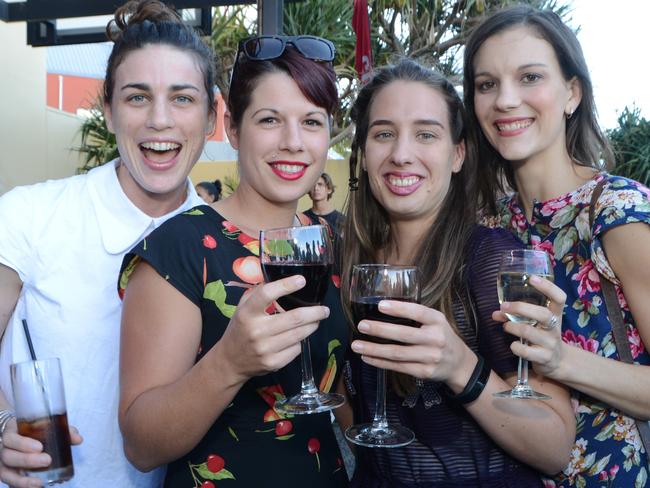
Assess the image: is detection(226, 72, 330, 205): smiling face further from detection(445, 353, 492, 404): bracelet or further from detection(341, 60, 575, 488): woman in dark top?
detection(445, 353, 492, 404): bracelet

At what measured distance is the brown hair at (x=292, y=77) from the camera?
2033 mm

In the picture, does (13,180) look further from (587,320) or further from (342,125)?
(587,320)

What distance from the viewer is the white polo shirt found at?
199cm

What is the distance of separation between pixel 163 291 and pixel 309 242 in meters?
0.47

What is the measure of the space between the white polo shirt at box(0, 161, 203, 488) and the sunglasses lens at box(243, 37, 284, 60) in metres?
0.78

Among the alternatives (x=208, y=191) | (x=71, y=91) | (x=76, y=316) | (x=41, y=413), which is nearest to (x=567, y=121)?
(x=76, y=316)

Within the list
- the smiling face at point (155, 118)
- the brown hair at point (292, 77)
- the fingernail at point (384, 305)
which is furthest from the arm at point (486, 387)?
the smiling face at point (155, 118)

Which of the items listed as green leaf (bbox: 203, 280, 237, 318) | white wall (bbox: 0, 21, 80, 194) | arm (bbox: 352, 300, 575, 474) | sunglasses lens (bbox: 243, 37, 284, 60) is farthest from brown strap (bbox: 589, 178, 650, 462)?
white wall (bbox: 0, 21, 80, 194)

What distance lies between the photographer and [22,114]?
9.98 m

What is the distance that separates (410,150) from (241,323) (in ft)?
3.36

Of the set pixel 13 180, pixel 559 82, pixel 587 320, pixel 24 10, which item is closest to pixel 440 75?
pixel 559 82

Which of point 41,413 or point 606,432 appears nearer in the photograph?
point 41,413

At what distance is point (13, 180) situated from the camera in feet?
31.4

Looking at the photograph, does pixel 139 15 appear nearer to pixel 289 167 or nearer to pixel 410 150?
pixel 289 167
